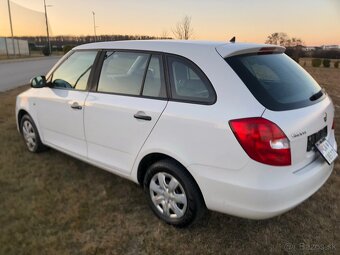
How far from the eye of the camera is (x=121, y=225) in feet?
10.7

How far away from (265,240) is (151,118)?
1480 mm

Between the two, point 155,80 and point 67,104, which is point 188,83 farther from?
point 67,104

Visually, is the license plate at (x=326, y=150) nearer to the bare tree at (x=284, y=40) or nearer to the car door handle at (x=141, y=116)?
the car door handle at (x=141, y=116)

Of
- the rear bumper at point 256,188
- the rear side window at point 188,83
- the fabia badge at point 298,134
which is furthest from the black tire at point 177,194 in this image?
the fabia badge at point 298,134

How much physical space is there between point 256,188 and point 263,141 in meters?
0.35

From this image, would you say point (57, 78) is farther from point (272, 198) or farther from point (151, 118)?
point (272, 198)

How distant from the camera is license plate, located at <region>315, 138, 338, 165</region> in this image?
9.35ft

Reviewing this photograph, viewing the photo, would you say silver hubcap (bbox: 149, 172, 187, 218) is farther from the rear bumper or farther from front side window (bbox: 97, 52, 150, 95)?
front side window (bbox: 97, 52, 150, 95)

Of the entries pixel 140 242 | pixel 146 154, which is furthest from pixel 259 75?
pixel 140 242

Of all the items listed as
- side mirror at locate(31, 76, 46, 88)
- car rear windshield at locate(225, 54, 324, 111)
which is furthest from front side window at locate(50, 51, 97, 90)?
car rear windshield at locate(225, 54, 324, 111)

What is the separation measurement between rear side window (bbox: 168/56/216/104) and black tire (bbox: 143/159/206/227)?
60 cm

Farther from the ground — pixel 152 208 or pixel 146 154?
pixel 146 154

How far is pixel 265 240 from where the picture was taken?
3.04 metres

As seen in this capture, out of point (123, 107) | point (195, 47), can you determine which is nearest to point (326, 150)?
point (195, 47)
